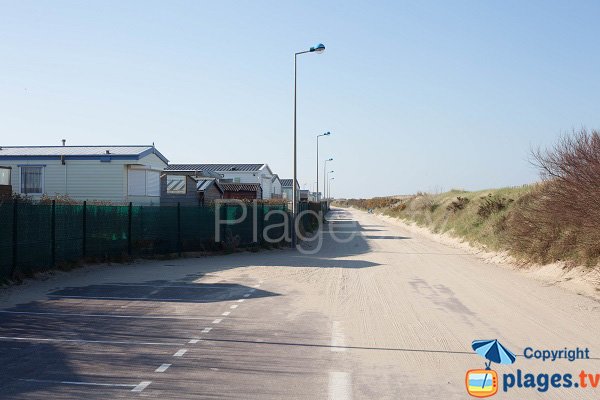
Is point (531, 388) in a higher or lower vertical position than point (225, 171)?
lower

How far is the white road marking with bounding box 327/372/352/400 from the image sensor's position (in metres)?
6.21

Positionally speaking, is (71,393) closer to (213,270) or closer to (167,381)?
(167,381)

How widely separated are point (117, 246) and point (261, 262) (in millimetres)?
4862

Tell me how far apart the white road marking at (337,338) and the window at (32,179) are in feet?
75.4

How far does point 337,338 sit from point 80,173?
22.7 m

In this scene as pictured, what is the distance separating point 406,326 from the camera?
1002 cm

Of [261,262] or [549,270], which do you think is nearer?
[549,270]

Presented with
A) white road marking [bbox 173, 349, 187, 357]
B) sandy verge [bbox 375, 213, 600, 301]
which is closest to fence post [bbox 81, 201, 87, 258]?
white road marking [bbox 173, 349, 187, 357]

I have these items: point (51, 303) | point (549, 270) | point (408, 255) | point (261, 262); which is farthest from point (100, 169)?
point (549, 270)

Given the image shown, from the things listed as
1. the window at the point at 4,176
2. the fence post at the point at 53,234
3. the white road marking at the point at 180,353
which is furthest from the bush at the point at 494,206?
the white road marking at the point at 180,353

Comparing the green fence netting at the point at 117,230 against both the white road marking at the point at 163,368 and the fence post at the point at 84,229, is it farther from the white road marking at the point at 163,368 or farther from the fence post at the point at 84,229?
the white road marking at the point at 163,368

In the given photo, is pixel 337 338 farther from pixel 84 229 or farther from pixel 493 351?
pixel 84 229

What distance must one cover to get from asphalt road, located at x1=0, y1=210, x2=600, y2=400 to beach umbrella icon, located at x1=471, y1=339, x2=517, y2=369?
0.15 meters

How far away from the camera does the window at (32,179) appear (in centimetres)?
2898
